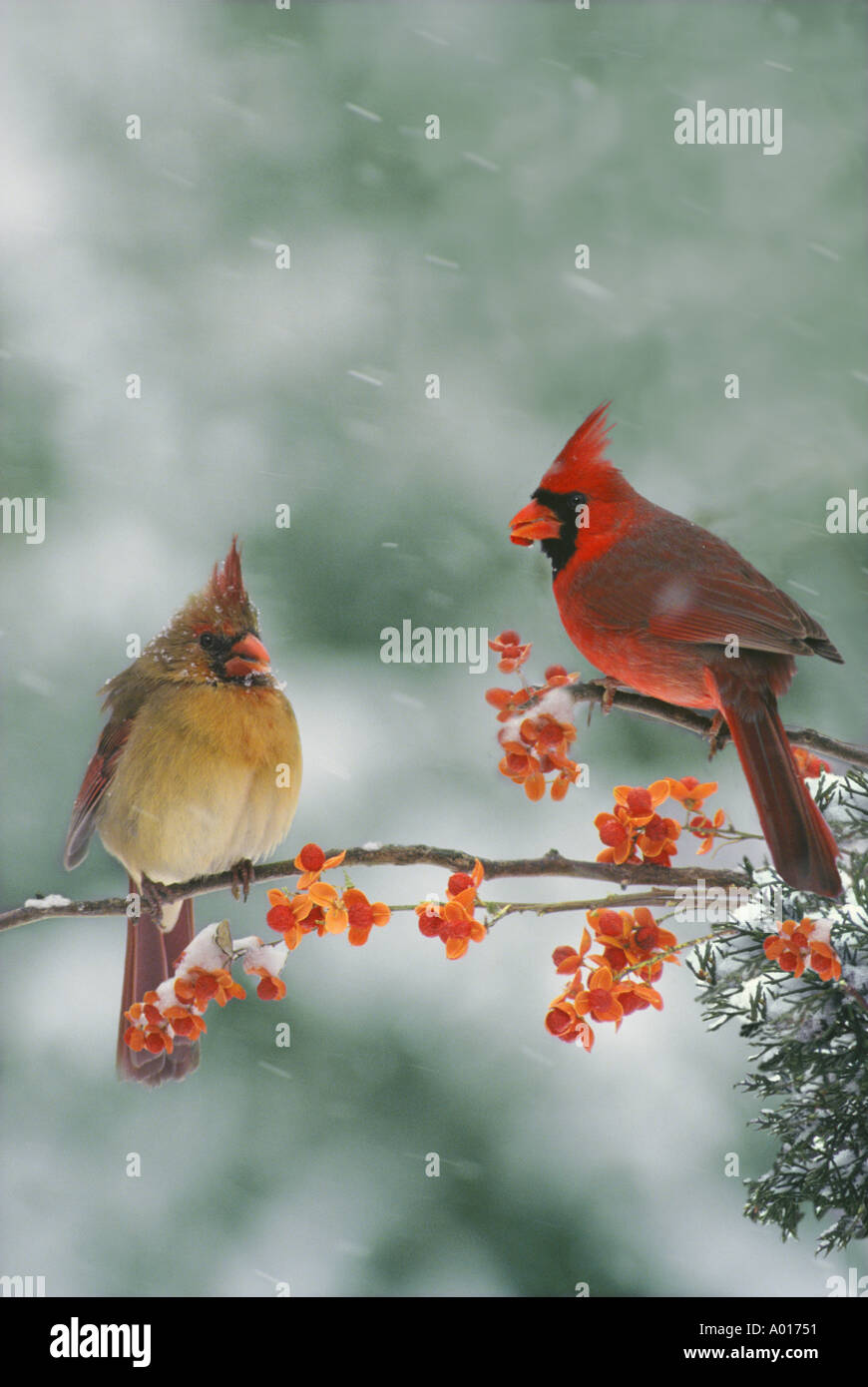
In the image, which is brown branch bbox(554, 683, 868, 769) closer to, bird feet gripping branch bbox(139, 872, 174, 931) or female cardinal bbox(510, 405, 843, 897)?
female cardinal bbox(510, 405, 843, 897)

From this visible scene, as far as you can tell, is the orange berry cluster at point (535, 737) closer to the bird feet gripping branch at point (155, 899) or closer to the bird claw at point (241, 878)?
the bird claw at point (241, 878)

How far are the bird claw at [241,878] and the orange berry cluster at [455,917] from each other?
331mm

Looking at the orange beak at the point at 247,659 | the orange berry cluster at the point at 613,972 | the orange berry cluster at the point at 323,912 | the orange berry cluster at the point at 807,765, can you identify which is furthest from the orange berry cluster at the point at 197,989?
the orange berry cluster at the point at 807,765

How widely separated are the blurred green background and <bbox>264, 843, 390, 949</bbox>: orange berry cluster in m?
0.63

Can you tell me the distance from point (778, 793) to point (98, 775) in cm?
79

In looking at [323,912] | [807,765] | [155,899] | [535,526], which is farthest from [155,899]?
[807,765]

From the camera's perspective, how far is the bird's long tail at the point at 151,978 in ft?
4.25

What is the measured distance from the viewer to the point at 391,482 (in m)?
1.90

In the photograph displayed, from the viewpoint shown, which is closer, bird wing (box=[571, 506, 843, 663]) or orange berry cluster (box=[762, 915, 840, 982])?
orange berry cluster (box=[762, 915, 840, 982])

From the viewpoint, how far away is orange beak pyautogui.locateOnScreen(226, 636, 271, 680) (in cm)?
126

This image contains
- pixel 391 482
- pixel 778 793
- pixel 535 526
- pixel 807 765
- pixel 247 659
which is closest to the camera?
pixel 778 793

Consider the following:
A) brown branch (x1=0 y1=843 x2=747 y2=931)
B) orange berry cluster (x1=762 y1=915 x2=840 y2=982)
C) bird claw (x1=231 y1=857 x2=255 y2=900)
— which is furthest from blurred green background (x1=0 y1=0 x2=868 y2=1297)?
orange berry cluster (x1=762 y1=915 x2=840 y2=982)

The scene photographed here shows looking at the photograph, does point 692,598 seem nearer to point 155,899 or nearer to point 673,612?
point 673,612

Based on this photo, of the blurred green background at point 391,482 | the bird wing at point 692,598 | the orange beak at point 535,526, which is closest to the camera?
the bird wing at point 692,598
